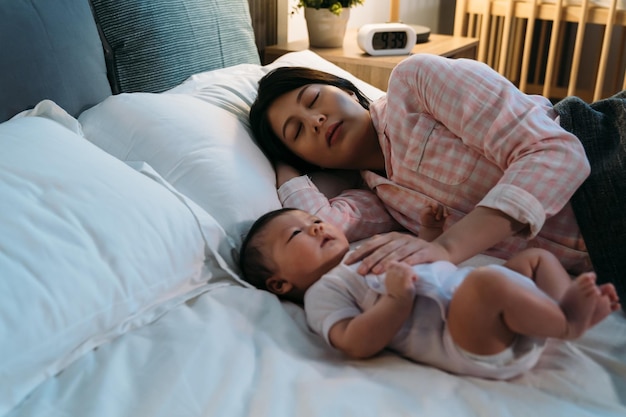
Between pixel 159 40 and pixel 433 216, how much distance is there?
0.80m

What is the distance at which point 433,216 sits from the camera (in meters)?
1.14

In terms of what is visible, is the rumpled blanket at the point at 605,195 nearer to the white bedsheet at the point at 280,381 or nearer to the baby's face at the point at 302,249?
the white bedsheet at the point at 280,381

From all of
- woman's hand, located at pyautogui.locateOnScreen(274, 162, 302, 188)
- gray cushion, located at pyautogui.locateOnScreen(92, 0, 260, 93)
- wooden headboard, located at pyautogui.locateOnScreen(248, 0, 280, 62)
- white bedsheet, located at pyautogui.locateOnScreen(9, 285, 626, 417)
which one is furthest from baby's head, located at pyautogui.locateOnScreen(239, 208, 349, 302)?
wooden headboard, located at pyautogui.locateOnScreen(248, 0, 280, 62)

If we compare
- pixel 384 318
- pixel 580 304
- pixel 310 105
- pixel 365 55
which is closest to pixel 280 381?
pixel 384 318

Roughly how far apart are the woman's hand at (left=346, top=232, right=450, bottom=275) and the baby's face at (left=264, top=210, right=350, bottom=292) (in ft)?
0.16

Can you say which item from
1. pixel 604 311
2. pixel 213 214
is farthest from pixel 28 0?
pixel 604 311

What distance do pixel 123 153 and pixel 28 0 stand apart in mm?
337

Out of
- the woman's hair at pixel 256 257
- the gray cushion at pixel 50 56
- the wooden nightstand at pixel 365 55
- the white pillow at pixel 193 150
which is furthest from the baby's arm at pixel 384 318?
the wooden nightstand at pixel 365 55

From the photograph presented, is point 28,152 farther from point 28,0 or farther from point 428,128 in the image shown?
point 428,128

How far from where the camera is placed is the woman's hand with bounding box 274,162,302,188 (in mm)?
1343

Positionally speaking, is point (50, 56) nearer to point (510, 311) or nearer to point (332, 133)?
point (332, 133)

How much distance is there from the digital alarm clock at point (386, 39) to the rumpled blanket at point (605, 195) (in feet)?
3.86

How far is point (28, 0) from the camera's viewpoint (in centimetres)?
119

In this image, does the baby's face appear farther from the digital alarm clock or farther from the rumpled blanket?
the digital alarm clock
